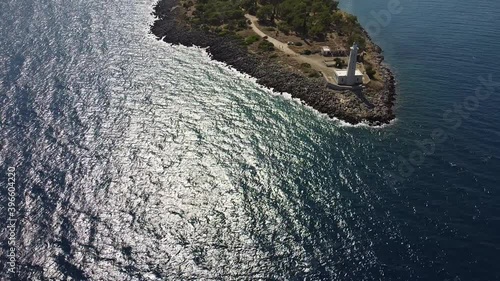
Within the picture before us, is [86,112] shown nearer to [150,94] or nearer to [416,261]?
[150,94]

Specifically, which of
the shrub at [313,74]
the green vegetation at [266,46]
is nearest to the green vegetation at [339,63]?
the shrub at [313,74]

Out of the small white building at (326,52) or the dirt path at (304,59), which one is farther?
the small white building at (326,52)

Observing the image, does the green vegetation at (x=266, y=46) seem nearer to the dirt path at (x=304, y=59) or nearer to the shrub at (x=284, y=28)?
the dirt path at (x=304, y=59)

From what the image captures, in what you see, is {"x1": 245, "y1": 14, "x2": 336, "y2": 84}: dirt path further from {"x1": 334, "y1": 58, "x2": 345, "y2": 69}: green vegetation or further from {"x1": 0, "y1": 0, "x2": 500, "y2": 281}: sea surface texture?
{"x1": 0, "y1": 0, "x2": 500, "y2": 281}: sea surface texture

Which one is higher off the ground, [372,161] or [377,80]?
[377,80]

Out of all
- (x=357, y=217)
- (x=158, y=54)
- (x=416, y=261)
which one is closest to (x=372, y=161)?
(x=357, y=217)
